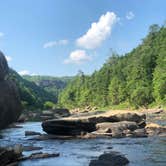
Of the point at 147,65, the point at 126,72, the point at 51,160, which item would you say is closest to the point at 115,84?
the point at 126,72

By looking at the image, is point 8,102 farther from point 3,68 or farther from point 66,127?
point 66,127

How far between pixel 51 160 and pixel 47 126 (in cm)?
2230

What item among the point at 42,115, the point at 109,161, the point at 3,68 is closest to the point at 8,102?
the point at 3,68

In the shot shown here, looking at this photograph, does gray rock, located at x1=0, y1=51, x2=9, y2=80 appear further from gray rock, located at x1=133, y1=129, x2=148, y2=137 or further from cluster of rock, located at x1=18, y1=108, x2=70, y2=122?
cluster of rock, located at x1=18, y1=108, x2=70, y2=122

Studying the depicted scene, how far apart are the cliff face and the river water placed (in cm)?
402

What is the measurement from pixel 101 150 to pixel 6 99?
36.8ft

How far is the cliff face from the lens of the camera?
33.2m

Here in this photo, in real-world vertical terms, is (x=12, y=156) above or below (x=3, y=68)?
below

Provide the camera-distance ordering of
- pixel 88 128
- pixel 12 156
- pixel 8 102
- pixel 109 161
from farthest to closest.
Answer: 1. pixel 88 128
2. pixel 8 102
3. pixel 12 156
4. pixel 109 161

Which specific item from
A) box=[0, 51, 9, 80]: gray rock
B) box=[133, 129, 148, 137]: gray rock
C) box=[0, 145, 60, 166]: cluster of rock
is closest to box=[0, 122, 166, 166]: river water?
box=[0, 145, 60, 166]: cluster of rock

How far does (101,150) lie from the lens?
132 feet

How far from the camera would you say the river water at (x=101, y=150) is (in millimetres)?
32719

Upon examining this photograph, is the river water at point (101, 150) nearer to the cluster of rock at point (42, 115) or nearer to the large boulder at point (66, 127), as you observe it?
the large boulder at point (66, 127)

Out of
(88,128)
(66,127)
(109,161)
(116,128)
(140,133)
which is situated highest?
(66,127)
